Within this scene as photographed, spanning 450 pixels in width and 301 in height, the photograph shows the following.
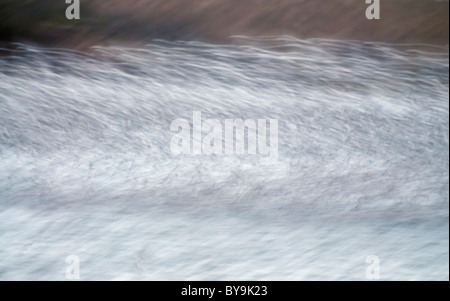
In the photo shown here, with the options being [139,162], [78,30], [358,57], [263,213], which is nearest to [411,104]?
[358,57]

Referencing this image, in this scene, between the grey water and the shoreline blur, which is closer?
the grey water

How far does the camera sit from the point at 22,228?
71cm

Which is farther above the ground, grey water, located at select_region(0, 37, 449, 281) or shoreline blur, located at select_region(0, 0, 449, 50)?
shoreline blur, located at select_region(0, 0, 449, 50)

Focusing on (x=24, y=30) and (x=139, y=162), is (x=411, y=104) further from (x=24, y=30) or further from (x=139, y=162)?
(x=24, y=30)

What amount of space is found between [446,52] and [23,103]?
74 centimetres

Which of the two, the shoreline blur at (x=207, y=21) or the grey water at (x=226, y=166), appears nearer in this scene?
the grey water at (x=226, y=166)

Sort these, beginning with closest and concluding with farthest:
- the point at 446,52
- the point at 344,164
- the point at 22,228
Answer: the point at 22,228 → the point at 344,164 → the point at 446,52

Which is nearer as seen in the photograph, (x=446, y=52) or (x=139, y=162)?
(x=139, y=162)

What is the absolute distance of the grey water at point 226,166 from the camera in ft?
2.30

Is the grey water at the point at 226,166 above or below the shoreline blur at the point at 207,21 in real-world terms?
below

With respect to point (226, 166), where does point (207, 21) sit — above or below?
above

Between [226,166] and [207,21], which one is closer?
[226,166]

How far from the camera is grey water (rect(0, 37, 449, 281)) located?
0.70 metres

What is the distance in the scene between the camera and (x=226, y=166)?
80 centimetres
